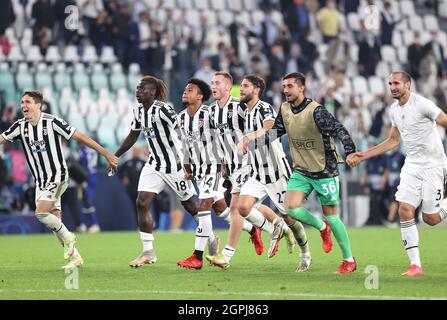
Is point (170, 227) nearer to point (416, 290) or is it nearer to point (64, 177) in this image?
point (64, 177)

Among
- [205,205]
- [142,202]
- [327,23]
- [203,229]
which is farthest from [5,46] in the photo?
[203,229]

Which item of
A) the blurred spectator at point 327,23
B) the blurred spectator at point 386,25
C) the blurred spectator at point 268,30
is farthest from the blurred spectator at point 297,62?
the blurred spectator at point 386,25

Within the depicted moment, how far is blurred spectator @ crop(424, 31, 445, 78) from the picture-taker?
28281 millimetres

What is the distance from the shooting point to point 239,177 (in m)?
12.9

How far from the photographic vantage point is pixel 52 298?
9.02 m

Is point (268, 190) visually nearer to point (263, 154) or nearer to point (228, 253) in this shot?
point (263, 154)

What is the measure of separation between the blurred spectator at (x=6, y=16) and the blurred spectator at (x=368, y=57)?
372 inches

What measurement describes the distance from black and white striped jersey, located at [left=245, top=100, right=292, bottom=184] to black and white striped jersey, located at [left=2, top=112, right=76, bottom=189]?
2164 mm

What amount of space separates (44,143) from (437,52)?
18.4 metres

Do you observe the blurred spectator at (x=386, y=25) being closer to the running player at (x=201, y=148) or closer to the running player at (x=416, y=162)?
the running player at (x=201, y=148)

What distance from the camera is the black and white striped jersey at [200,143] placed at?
12977mm

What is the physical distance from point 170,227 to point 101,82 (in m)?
3.72
